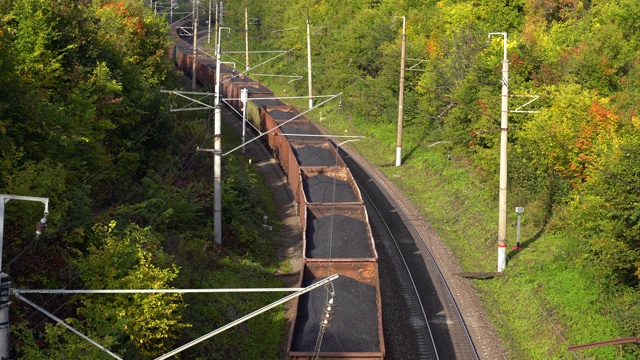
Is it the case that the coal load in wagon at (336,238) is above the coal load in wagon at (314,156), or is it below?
below

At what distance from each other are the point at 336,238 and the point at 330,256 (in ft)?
5.39

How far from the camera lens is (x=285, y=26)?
74.7m

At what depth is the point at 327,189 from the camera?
2842cm

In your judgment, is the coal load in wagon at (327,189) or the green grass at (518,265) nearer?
the green grass at (518,265)

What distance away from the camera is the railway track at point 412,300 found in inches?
792

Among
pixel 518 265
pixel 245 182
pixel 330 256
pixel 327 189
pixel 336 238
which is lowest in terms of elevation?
pixel 518 265

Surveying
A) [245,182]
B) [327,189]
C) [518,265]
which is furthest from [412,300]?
[245,182]

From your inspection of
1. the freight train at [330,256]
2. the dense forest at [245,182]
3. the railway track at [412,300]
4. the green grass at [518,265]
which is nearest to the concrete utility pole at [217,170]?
the dense forest at [245,182]

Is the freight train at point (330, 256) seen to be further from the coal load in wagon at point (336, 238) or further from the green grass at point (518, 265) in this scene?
the green grass at point (518, 265)

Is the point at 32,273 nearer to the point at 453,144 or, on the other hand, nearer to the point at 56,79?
the point at 56,79

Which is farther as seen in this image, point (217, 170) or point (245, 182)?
point (245, 182)

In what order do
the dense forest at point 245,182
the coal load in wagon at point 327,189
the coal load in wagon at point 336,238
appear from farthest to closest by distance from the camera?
1. the coal load in wagon at point 327,189
2. the coal load in wagon at point 336,238
3. the dense forest at point 245,182

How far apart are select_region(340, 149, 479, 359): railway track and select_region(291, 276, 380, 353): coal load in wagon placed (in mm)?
2450

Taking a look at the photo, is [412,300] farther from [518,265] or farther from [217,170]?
[217,170]
